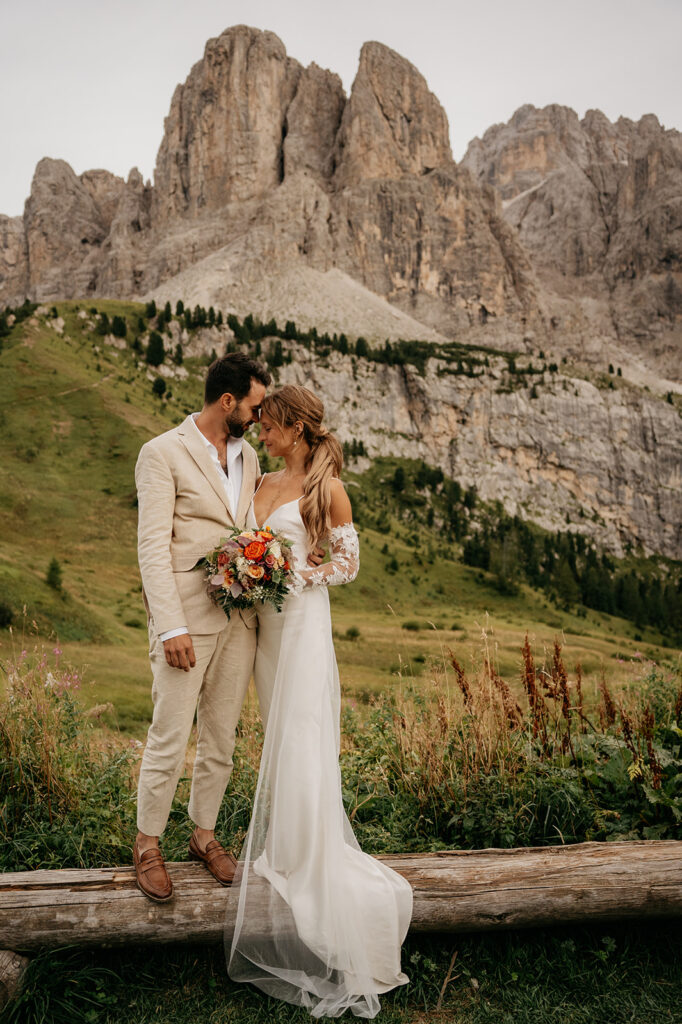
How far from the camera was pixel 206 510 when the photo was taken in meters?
4.68

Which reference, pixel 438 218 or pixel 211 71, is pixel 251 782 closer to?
pixel 438 218

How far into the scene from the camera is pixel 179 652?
4.31 m

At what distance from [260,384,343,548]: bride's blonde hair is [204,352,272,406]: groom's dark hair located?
20 centimetres

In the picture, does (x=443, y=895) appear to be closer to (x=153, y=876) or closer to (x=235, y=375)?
(x=153, y=876)

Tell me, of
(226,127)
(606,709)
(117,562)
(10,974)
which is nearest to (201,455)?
(10,974)

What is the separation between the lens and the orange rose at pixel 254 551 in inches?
167

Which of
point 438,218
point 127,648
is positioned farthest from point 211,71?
point 127,648

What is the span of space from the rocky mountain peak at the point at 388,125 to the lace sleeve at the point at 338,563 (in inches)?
7636

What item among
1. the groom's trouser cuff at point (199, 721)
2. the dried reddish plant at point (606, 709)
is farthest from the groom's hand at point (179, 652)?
the dried reddish plant at point (606, 709)

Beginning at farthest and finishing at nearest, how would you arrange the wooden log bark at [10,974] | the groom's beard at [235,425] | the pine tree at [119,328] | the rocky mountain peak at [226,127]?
the rocky mountain peak at [226,127] → the pine tree at [119,328] → the groom's beard at [235,425] → the wooden log bark at [10,974]

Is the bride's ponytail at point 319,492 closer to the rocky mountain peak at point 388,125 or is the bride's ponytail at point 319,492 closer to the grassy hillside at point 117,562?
the grassy hillside at point 117,562

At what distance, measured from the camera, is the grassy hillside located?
2408 cm

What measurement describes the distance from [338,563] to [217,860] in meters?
2.28

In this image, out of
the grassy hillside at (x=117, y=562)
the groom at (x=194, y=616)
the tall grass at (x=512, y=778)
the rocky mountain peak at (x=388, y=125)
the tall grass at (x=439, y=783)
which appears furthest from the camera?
the rocky mountain peak at (x=388, y=125)
